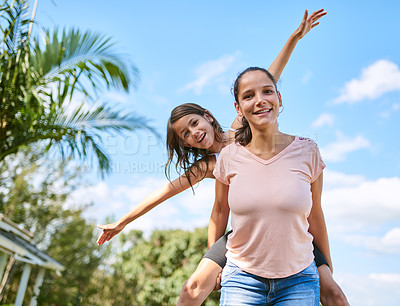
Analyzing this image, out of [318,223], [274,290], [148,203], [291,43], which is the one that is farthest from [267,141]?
[291,43]

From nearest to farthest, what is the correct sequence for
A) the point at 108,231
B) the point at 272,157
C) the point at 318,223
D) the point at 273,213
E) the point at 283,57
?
1. the point at 273,213
2. the point at 272,157
3. the point at 318,223
4. the point at 108,231
5. the point at 283,57

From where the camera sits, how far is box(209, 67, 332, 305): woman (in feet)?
5.24

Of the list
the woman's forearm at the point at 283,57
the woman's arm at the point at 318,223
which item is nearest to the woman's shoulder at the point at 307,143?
the woman's arm at the point at 318,223

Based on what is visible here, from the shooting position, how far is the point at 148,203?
2359mm

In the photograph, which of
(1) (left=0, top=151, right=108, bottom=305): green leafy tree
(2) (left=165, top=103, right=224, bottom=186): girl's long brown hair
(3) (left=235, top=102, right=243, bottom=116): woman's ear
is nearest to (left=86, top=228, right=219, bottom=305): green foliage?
(1) (left=0, top=151, right=108, bottom=305): green leafy tree

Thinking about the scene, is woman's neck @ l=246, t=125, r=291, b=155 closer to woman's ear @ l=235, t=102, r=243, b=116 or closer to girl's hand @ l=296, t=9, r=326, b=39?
woman's ear @ l=235, t=102, r=243, b=116

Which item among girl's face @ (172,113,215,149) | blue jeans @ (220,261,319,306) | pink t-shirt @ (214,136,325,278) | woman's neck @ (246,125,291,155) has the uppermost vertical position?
girl's face @ (172,113,215,149)

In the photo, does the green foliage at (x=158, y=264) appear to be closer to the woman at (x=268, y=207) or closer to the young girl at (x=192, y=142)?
the young girl at (x=192, y=142)

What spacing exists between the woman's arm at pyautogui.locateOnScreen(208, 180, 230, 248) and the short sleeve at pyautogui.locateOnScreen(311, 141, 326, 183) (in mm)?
439

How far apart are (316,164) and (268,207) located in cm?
35

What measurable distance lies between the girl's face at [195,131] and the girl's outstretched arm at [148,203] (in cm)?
33

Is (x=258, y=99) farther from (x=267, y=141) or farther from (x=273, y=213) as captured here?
(x=273, y=213)

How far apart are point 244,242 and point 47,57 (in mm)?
4936

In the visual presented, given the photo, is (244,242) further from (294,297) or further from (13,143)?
(13,143)
